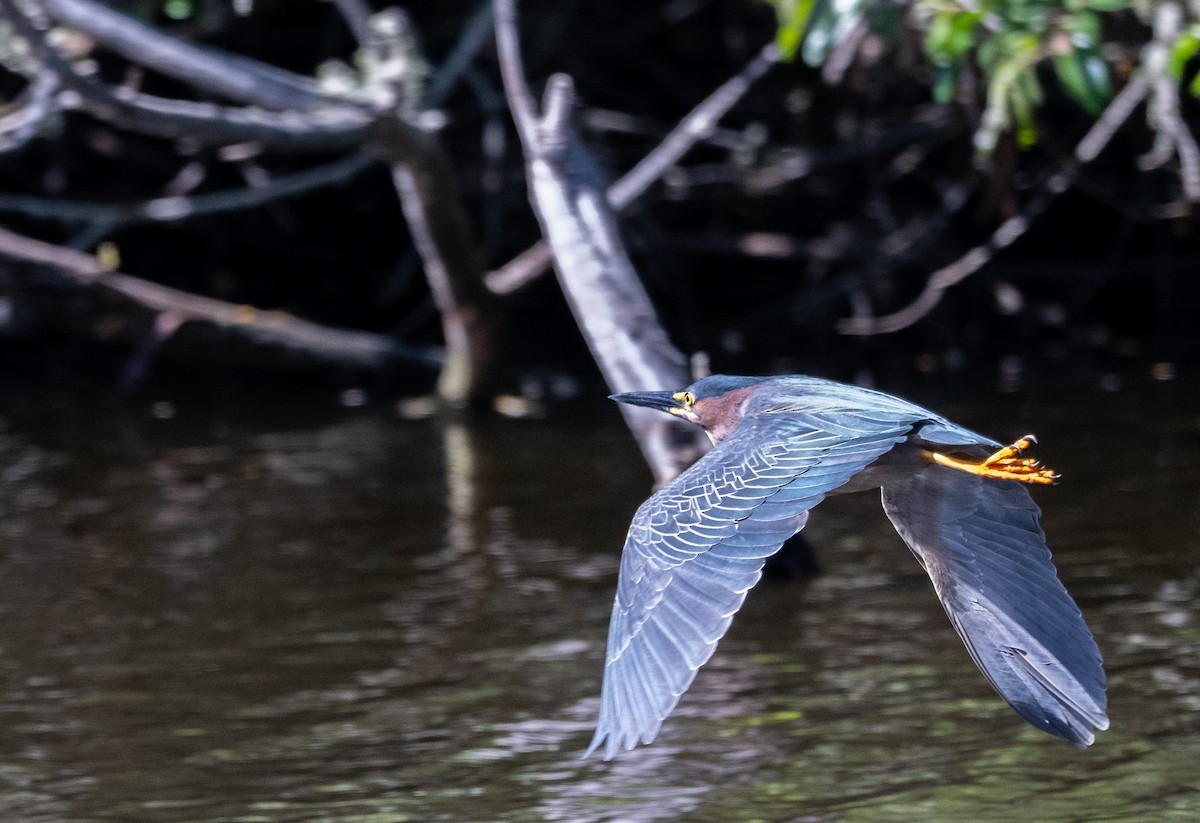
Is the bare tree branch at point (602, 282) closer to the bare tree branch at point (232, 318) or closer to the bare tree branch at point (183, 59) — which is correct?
the bare tree branch at point (183, 59)

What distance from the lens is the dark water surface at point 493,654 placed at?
3436 mm

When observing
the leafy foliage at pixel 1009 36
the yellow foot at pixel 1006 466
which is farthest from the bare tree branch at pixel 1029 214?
the yellow foot at pixel 1006 466

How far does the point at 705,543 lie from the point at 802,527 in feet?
0.78

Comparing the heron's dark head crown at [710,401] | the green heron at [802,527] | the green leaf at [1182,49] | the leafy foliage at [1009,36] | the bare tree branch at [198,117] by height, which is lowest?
the green heron at [802,527]

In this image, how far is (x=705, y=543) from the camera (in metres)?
2.68

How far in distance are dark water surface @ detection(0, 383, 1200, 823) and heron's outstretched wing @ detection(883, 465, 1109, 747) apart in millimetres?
444

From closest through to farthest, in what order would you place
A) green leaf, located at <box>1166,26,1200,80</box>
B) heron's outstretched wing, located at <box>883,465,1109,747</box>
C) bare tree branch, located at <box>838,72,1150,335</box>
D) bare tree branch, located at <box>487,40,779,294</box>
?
heron's outstretched wing, located at <box>883,465,1109,747</box> → green leaf, located at <box>1166,26,1200,80</box> → bare tree branch, located at <box>838,72,1150,335</box> → bare tree branch, located at <box>487,40,779,294</box>

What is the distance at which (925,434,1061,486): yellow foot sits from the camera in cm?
305

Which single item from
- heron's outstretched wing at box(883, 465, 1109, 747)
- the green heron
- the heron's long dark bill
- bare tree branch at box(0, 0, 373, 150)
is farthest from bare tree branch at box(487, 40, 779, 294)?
heron's outstretched wing at box(883, 465, 1109, 747)

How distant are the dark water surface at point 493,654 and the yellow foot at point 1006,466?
70 centimetres

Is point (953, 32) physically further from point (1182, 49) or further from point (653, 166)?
point (653, 166)

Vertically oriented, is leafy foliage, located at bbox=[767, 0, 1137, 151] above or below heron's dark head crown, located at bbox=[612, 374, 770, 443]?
above

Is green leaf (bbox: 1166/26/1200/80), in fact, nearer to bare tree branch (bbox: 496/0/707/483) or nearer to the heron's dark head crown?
bare tree branch (bbox: 496/0/707/483)

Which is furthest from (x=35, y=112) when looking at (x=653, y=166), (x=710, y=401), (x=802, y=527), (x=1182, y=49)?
(x=802, y=527)
